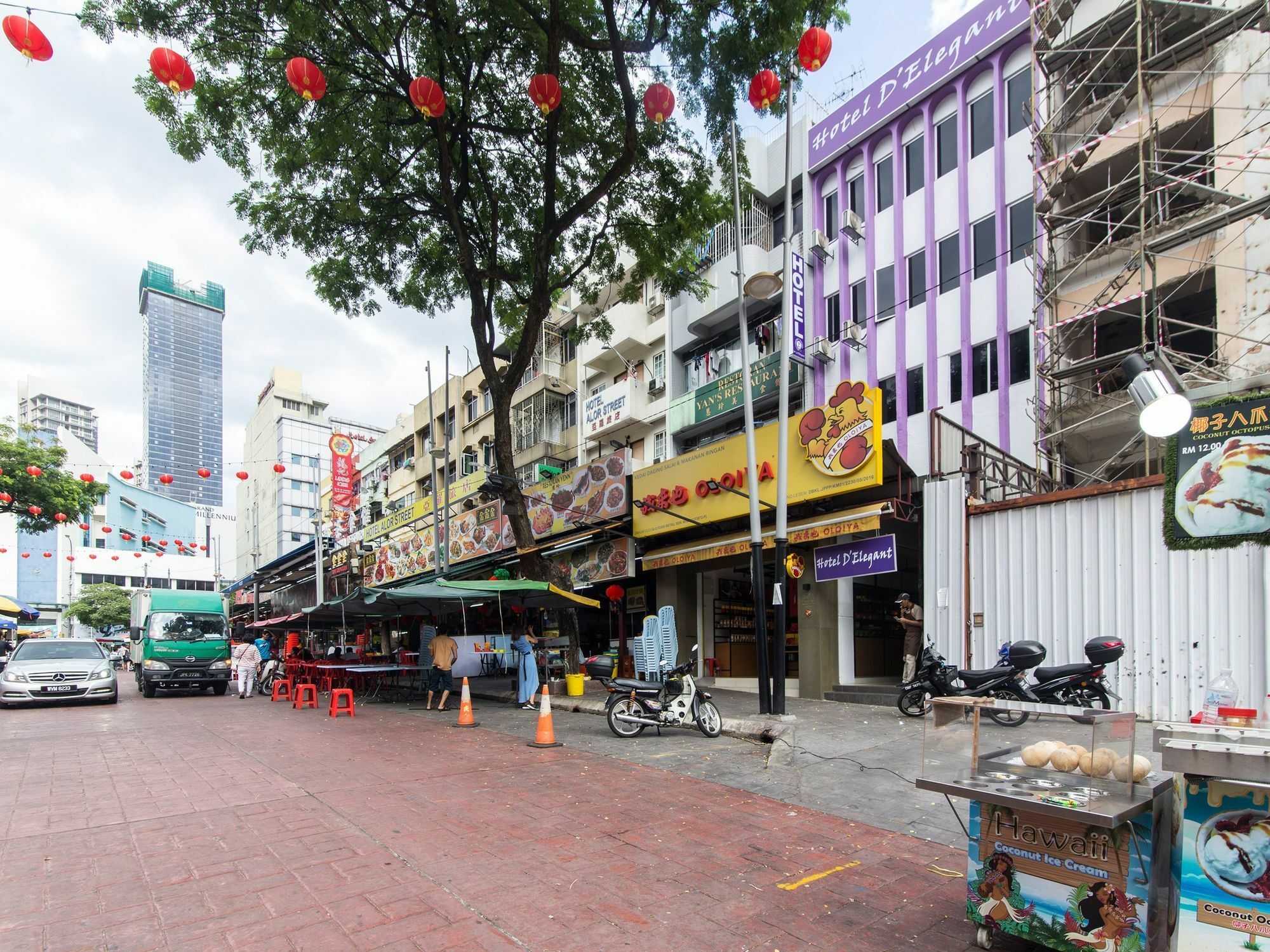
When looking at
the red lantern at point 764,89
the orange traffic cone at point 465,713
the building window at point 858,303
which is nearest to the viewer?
the red lantern at point 764,89

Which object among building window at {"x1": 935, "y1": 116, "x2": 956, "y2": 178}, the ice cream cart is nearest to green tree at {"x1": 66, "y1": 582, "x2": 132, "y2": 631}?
building window at {"x1": 935, "y1": 116, "x2": 956, "y2": 178}

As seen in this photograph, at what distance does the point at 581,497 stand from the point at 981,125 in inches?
500

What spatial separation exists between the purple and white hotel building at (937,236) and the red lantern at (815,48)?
8214mm

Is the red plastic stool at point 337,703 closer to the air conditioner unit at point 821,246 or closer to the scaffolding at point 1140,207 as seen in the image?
the scaffolding at point 1140,207

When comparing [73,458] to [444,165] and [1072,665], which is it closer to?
[444,165]

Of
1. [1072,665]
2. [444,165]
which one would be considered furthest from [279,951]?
[444,165]

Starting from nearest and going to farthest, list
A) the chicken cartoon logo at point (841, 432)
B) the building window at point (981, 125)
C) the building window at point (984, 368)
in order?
the chicken cartoon logo at point (841, 432) < the building window at point (984, 368) < the building window at point (981, 125)

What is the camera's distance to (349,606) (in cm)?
1731

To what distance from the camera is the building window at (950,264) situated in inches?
635

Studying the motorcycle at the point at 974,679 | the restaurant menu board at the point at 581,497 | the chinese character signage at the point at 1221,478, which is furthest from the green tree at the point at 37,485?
the chinese character signage at the point at 1221,478

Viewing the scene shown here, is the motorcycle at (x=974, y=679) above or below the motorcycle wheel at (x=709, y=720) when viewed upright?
above

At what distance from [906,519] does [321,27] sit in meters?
12.6

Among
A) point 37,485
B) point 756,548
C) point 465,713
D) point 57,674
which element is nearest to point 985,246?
point 756,548

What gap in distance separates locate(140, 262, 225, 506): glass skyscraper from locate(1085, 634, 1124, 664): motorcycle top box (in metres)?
102
